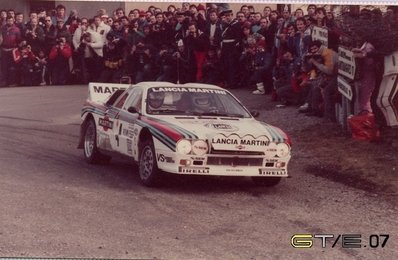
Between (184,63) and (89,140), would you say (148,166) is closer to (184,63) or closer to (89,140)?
(184,63)

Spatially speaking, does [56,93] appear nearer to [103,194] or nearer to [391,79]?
[103,194]

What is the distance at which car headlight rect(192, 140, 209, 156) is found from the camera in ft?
35.2

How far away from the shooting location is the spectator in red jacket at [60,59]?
11.6 meters

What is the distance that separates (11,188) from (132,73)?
6.33 feet

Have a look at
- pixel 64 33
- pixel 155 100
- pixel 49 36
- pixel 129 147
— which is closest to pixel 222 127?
pixel 155 100

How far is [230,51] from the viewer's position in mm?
11766

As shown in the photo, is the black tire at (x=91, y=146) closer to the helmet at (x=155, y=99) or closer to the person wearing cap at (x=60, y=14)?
the helmet at (x=155, y=99)

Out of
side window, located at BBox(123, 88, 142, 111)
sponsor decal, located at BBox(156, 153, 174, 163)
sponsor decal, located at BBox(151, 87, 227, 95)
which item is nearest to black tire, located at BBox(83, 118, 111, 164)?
side window, located at BBox(123, 88, 142, 111)

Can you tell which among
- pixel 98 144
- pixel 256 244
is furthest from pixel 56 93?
pixel 256 244

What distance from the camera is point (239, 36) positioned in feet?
38.8

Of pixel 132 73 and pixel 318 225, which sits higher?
pixel 132 73

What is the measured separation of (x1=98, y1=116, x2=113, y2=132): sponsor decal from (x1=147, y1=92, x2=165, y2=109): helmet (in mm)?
685

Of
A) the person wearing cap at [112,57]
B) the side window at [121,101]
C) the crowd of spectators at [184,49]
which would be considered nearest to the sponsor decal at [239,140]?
the crowd of spectators at [184,49]

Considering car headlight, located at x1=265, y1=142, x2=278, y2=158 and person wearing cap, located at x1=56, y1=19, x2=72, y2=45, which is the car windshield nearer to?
car headlight, located at x1=265, y1=142, x2=278, y2=158
